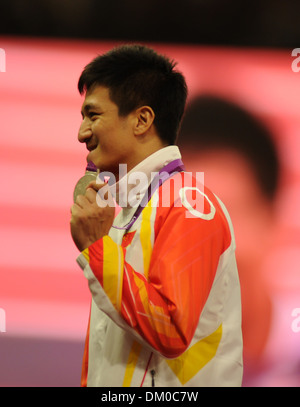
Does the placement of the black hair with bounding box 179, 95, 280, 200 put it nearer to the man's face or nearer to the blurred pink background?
the blurred pink background

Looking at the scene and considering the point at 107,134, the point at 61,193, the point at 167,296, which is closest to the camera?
the point at 167,296

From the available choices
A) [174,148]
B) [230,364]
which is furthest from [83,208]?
[230,364]

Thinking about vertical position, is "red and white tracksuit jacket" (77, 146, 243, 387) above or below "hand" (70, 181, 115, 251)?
below

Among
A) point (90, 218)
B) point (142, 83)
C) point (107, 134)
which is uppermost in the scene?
point (142, 83)

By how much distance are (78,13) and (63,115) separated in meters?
0.48

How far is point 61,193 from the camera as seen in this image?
253 cm

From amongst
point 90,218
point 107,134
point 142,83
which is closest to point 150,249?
point 90,218

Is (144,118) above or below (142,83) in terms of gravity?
below

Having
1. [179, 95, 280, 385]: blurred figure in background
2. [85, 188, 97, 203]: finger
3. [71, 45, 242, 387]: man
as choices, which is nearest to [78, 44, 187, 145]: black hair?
[71, 45, 242, 387]: man

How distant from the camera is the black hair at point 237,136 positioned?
2.54 metres

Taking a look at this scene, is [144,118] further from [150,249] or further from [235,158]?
[235,158]

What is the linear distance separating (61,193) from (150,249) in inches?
Answer: 54.9

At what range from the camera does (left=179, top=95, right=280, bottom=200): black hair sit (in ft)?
8.34

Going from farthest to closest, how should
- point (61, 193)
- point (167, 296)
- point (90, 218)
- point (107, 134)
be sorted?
point (61, 193)
point (107, 134)
point (90, 218)
point (167, 296)
